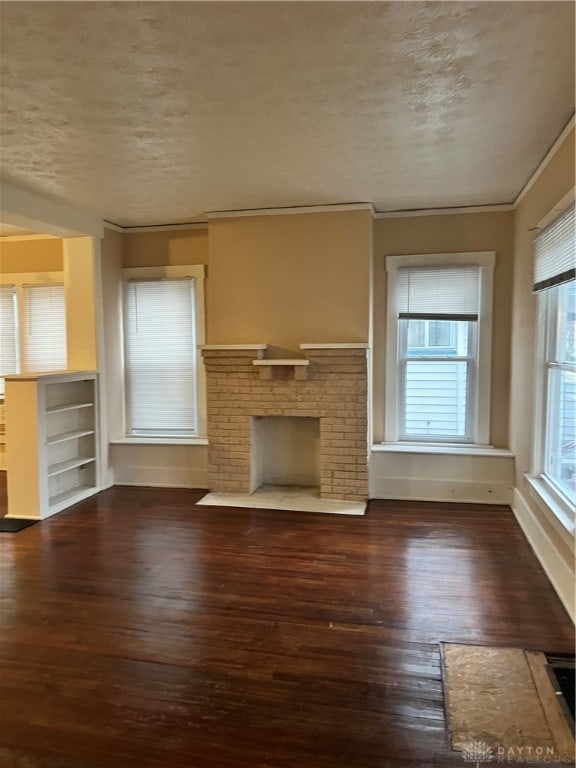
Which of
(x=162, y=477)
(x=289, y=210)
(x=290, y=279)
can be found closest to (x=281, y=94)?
(x=289, y=210)

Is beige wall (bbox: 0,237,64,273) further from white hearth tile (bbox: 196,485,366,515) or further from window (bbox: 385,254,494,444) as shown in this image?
window (bbox: 385,254,494,444)

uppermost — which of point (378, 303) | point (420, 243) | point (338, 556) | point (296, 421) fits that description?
point (420, 243)

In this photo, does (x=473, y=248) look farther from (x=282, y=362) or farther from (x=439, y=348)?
(x=282, y=362)

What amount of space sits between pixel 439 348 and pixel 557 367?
165cm

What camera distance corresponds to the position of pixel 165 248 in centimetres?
569

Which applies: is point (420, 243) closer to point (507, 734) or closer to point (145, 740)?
point (507, 734)

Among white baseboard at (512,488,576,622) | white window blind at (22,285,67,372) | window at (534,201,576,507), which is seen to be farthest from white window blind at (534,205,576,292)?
white window blind at (22,285,67,372)

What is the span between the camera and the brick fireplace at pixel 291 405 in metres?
4.87

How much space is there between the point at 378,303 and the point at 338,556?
258cm

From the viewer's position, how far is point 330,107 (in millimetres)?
2828

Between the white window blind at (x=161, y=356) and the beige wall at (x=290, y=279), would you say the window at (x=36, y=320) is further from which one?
the beige wall at (x=290, y=279)

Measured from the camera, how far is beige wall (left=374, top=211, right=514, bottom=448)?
4957 mm

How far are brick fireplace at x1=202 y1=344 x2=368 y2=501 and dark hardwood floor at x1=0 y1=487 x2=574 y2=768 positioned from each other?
0.64 metres

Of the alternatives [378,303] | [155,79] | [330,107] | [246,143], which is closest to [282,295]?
[378,303]
